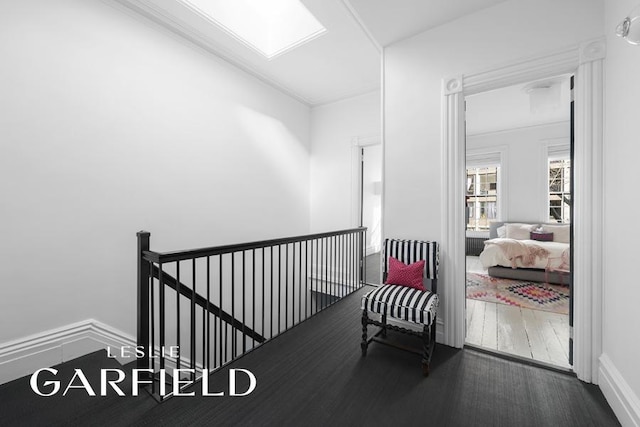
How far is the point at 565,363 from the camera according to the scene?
2027 mm

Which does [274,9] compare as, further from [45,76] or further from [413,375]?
[413,375]

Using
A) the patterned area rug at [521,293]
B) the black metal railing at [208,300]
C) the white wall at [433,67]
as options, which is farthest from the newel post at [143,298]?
the patterned area rug at [521,293]

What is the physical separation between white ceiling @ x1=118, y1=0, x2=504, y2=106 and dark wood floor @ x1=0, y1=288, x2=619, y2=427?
283cm

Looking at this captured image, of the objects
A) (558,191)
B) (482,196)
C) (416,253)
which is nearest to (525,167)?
(558,191)

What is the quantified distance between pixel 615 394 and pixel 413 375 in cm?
109

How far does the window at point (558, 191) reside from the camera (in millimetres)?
5586

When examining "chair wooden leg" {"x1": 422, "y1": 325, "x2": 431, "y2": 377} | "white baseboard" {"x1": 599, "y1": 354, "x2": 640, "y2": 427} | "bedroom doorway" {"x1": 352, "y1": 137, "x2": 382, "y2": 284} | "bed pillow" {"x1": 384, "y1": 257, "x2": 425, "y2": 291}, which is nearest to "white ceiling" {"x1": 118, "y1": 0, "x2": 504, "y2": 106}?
"bedroom doorway" {"x1": 352, "y1": 137, "x2": 382, "y2": 284}

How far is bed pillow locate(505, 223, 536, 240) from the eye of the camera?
5.29 meters

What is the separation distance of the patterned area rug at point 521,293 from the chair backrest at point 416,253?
6.15 feet

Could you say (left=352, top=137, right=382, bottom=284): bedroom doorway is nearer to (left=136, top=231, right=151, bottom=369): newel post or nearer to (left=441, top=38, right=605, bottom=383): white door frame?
(left=441, top=38, right=605, bottom=383): white door frame

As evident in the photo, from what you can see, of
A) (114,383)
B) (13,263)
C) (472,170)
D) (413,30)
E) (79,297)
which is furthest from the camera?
(472,170)

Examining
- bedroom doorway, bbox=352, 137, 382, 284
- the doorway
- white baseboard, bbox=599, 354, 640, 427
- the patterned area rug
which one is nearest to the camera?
white baseboard, bbox=599, 354, 640, 427

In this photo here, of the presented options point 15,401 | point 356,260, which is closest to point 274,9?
point 356,260

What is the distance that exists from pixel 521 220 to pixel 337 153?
4.48 m
